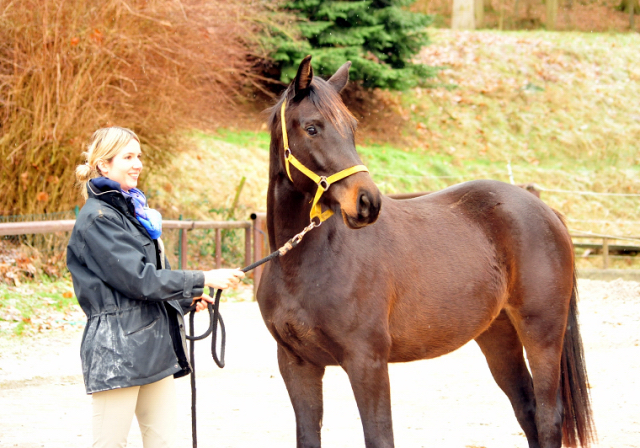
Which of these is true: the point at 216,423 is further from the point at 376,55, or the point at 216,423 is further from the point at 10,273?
the point at 376,55

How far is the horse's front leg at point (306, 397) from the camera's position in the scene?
9.77 ft

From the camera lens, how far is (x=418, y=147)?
17.2 meters

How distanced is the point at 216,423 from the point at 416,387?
1.72 meters

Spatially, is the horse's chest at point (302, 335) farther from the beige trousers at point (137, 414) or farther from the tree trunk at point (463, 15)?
the tree trunk at point (463, 15)

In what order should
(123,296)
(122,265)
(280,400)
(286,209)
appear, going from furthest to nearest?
(280,400), (286,209), (123,296), (122,265)

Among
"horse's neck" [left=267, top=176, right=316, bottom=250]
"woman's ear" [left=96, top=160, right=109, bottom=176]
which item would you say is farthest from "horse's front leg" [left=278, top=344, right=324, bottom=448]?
"woman's ear" [left=96, top=160, right=109, bottom=176]

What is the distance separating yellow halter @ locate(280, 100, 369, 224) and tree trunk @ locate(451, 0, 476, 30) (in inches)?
872

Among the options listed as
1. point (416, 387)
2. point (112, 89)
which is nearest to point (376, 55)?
point (112, 89)

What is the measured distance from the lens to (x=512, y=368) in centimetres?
371

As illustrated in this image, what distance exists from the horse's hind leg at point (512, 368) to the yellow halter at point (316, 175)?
54.6 inches

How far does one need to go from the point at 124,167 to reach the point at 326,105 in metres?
0.82

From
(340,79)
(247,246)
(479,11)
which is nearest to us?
(340,79)

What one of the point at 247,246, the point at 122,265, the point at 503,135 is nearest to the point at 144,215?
the point at 122,265

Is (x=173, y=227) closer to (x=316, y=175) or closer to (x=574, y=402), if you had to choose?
(x=574, y=402)
